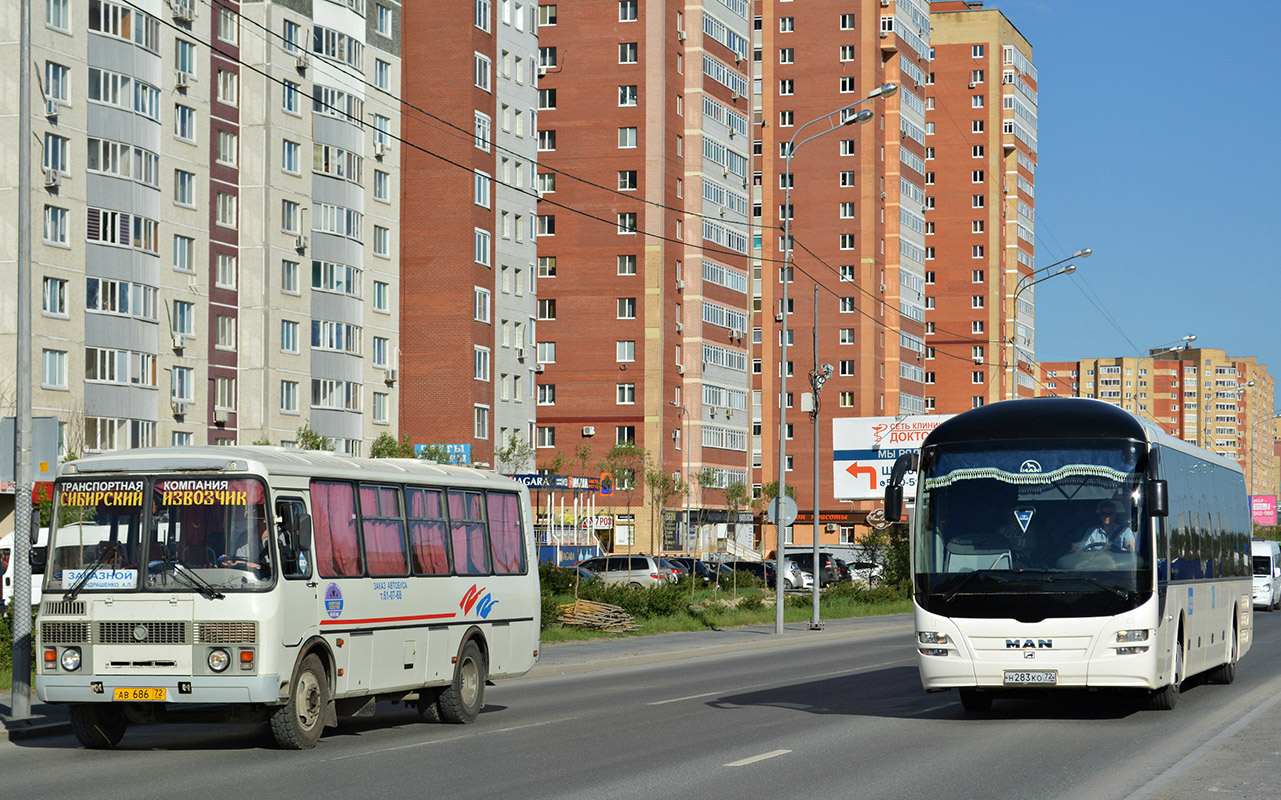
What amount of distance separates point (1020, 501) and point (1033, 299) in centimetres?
14720

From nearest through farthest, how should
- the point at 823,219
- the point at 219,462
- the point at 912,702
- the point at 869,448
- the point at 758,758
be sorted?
the point at 758,758 → the point at 219,462 → the point at 912,702 → the point at 869,448 → the point at 823,219

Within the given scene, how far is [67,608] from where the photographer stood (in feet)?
49.6

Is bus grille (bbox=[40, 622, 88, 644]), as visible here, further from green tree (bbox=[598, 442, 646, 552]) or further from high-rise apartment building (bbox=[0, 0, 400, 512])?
green tree (bbox=[598, 442, 646, 552])

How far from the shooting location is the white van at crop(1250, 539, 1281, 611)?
2069 inches

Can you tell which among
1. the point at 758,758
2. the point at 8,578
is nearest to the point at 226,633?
the point at 758,758

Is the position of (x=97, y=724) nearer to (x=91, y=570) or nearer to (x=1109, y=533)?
(x=91, y=570)

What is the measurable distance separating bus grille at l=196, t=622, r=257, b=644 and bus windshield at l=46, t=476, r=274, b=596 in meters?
Answer: 0.32

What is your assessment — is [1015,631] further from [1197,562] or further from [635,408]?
[635,408]

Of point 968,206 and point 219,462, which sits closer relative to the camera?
point 219,462

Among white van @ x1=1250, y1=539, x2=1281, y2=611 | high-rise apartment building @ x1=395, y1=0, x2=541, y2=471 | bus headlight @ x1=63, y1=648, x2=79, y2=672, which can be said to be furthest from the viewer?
high-rise apartment building @ x1=395, y1=0, x2=541, y2=471

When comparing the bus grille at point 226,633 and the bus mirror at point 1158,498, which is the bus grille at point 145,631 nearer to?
the bus grille at point 226,633

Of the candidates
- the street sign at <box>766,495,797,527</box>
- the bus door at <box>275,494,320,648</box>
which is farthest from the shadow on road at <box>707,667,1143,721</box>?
the street sign at <box>766,495,797,527</box>

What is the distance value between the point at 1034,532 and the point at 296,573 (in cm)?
738

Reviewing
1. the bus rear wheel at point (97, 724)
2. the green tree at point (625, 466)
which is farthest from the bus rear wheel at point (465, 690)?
the green tree at point (625, 466)
